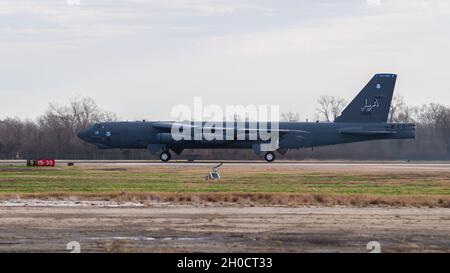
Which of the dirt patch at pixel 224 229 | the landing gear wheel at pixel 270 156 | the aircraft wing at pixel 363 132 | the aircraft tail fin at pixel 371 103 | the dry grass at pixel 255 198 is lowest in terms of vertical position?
the dirt patch at pixel 224 229

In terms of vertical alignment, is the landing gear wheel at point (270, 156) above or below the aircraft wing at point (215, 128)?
below

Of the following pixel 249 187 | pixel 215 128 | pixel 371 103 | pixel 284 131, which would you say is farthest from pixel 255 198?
pixel 371 103

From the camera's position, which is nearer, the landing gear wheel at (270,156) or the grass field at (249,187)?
the grass field at (249,187)

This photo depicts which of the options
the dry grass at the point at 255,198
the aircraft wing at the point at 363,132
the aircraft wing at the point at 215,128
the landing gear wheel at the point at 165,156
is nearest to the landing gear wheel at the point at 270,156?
the aircraft wing at the point at 215,128

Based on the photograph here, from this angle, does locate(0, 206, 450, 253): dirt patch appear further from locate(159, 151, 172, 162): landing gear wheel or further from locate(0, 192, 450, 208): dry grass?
locate(159, 151, 172, 162): landing gear wheel

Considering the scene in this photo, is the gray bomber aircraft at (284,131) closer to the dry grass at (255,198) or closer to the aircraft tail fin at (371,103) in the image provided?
the aircraft tail fin at (371,103)

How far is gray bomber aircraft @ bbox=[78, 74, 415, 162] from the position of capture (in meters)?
73.8

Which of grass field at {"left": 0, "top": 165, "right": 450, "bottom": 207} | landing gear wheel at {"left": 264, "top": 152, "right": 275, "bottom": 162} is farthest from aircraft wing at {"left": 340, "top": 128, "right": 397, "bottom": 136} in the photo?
grass field at {"left": 0, "top": 165, "right": 450, "bottom": 207}

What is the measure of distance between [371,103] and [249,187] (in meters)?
37.4

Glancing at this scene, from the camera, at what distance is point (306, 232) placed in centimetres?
2234

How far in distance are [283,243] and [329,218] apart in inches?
237

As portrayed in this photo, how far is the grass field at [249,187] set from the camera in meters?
32.2
